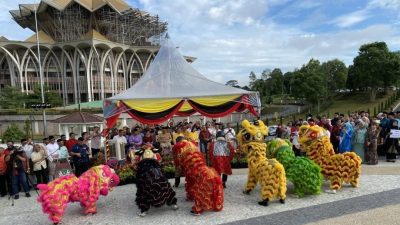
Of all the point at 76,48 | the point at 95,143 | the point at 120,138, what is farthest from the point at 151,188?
the point at 76,48

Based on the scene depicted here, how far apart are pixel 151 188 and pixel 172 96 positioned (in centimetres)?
315

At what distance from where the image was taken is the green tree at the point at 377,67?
38.6 meters

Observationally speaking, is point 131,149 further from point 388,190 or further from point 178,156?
point 388,190

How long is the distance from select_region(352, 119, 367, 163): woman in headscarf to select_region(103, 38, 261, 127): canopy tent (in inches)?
142

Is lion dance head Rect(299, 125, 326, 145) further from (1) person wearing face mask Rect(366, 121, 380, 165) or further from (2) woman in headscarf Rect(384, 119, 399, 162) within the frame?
(2) woman in headscarf Rect(384, 119, 399, 162)

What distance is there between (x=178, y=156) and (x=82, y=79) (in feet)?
163

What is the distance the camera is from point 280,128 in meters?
11.2

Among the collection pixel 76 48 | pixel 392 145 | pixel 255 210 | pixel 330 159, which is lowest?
pixel 255 210

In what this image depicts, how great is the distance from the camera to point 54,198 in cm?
566

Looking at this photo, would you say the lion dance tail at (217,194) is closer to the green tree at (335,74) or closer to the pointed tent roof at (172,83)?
the pointed tent roof at (172,83)

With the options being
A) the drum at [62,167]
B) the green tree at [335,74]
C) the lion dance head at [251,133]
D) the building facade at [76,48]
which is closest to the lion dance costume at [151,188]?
the lion dance head at [251,133]

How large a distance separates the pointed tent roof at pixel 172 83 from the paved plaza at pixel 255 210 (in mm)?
2617

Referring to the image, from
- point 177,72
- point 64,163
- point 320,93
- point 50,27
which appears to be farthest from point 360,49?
point 50,27

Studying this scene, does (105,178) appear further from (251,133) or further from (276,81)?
(276,81)
